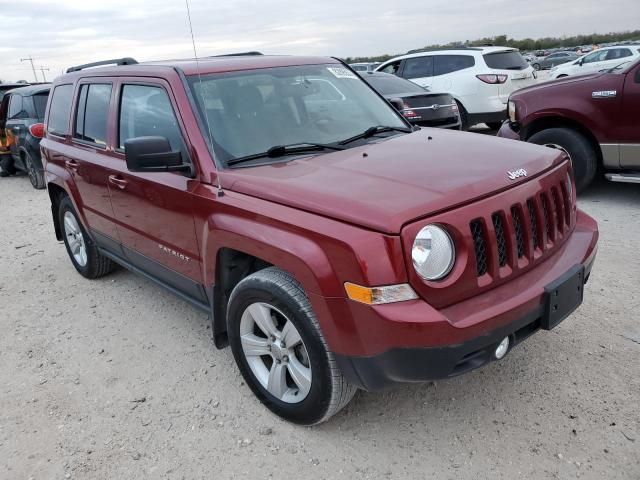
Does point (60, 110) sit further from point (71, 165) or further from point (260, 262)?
point (260, 262)

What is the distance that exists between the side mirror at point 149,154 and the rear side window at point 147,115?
0.65 feet

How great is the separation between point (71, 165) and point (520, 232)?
3.67 m

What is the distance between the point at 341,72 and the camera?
12.9ft

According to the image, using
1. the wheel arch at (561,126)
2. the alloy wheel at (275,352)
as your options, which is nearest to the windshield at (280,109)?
the alloy wheel at (275,352)

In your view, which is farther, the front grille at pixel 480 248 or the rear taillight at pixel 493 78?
the rear taillight at pixel 493 78

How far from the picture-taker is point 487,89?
10.4m

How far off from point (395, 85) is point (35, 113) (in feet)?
21.5

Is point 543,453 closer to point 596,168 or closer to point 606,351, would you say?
point 606,351

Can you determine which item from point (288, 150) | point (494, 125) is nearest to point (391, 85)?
point (494, 125)

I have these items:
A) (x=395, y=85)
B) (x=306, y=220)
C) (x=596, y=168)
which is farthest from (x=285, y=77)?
(x=395, y=85)

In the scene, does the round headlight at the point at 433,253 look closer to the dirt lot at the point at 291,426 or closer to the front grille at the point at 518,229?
the front grille at the point at 518,229

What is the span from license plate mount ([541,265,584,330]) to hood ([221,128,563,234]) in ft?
1.67

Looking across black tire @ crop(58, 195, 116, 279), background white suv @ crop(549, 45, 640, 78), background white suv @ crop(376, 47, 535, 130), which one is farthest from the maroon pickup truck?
background white suv @ crop(549, 45, 640, 78)

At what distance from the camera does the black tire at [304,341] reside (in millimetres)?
2471
